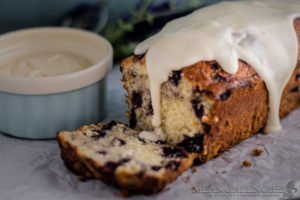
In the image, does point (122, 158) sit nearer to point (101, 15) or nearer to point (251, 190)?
point (251, 190)

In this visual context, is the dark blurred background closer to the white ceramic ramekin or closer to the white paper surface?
the white ceramic ramekin

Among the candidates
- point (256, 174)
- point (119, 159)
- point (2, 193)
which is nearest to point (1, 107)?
point (2, 193)

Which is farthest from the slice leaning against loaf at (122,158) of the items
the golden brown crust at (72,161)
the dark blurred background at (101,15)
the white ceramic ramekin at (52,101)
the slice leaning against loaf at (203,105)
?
the dark blurred background at (101,15)

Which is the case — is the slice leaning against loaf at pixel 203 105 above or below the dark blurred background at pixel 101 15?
above

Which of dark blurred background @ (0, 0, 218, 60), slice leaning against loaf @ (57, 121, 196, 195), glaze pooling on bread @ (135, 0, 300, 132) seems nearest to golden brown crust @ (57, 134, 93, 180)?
slice leaning against loaf @ (57, 121, 196, 195)

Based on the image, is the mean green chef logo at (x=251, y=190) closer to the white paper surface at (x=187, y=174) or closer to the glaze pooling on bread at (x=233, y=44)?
the white paper surface at (x=187, y=174)
